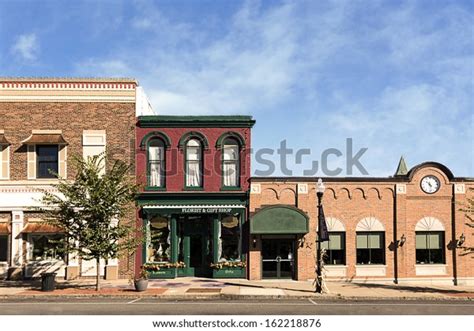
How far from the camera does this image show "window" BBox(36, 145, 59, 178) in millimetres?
29297

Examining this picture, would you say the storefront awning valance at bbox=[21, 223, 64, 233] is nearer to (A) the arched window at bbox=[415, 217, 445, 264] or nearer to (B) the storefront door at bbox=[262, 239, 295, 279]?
(B) the storefront door at bbox=[262, 239, 295, 279]

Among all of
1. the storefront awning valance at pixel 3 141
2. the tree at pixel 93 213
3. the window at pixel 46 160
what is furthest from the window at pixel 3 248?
the tree at pixel 93 213

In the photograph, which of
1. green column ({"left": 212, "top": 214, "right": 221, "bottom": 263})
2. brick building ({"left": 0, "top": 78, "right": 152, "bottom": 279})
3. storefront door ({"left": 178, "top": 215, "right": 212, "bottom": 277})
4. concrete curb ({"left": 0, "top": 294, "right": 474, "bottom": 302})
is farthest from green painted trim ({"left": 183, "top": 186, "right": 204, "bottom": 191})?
concrete curb ({"left": 0, "top": 294, "right": 474, "bottom": 302})

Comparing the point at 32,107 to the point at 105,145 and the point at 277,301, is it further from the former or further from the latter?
the point at 277,301

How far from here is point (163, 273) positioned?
28844mm

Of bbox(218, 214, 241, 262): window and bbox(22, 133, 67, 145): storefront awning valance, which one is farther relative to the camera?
bbox(218, 214, 241, 262): window

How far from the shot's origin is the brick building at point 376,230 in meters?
28.9

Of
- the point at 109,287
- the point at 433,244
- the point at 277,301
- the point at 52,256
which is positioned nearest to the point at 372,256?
the point at 433,244

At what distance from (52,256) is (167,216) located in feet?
21.0

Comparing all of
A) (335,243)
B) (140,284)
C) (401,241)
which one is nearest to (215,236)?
(140,284)

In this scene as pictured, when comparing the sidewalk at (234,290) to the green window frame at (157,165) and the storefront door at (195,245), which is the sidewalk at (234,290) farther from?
the green window frame at (157,165)

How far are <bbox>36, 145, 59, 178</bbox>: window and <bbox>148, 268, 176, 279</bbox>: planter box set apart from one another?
7.44 metres

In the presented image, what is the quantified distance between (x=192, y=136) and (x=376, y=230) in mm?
11058

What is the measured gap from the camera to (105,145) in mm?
29234
